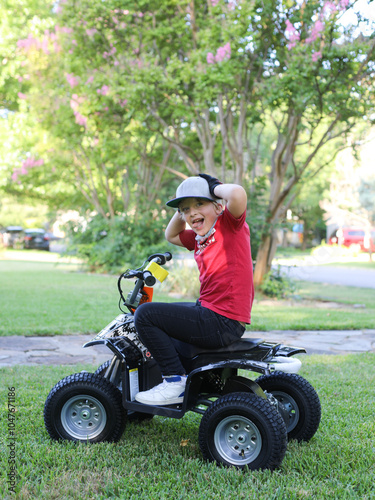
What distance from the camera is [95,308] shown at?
8.04 metres

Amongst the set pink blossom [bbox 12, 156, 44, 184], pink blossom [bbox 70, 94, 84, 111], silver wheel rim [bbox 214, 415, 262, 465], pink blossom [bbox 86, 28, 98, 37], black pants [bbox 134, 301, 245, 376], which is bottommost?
silver wheel rim [bbox 214, 415, 262, 465]

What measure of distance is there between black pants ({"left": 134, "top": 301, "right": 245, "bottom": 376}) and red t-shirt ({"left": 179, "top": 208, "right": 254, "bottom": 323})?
0.06 metres

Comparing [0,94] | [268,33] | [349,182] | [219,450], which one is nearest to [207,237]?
[219,450]

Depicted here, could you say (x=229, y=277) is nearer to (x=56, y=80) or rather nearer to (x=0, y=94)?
(x=56, y=80)

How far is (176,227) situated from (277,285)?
23.4ft

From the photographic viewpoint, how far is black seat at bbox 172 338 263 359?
9.60 ft

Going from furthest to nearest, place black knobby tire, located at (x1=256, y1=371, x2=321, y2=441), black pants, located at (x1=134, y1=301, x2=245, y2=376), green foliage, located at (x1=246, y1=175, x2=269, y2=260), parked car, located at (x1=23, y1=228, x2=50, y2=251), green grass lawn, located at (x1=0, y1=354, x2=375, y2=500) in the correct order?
parked car, located at (x1=23, y1=228, x2=50, y2=251)
green foliage, located at (x1=246, y1=175, x2=269, y2=260)
black knobby tire, located at (x1=256, y1=371, x2=321, y2=441)
black pants, located at (x1=134, y1=301, x2=245, y2=376)
green grass lawn, located at (x1=0, y1=354, x2=375, y2=500)

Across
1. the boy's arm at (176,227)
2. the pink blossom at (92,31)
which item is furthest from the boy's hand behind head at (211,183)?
the pink blossom at (92,31)

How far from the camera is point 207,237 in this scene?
298cm

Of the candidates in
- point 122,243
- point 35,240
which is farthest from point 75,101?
point 35,240

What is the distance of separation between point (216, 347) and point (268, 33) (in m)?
7.50

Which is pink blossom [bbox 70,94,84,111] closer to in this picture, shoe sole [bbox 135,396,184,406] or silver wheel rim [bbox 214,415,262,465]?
shoe sole [bbox 135,396,184,406]

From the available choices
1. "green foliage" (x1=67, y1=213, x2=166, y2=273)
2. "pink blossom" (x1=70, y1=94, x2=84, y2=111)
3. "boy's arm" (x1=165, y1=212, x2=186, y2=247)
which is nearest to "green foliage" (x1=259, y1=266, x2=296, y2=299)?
"green foliage" (x1=67, y1=213, x2=166, y2=273)

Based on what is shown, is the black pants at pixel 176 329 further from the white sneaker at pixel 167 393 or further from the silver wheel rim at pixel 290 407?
the silver wheel rim at pixel 290 407
